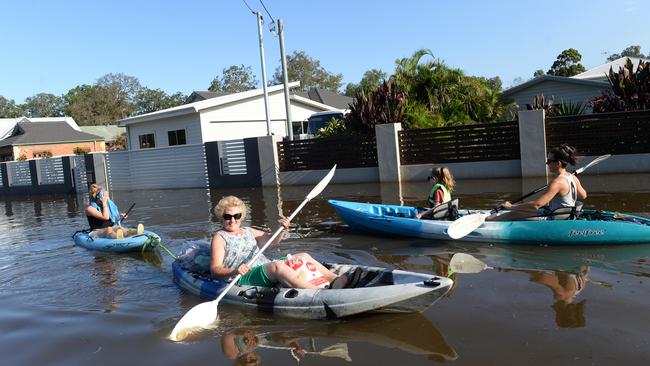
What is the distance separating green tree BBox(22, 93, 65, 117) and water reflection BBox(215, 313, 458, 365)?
92840 mm

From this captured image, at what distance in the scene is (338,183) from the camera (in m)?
17.9

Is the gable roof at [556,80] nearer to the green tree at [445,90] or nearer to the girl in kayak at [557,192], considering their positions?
the green tree at [445,90]

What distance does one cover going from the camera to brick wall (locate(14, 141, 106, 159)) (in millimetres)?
41812

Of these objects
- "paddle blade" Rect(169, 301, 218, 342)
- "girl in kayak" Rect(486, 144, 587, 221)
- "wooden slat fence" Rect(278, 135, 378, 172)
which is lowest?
"paddle blade" Rect(169, 301, 218, 342)

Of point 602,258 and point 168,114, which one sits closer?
point 602,258

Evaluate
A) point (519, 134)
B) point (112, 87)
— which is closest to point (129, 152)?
point (519, 134)

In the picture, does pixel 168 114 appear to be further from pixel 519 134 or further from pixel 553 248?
pixel 553 248

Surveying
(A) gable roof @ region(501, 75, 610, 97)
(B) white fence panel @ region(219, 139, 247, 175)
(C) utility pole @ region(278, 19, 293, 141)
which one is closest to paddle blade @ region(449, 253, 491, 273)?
(C) utility pole @ region(278, 19, 293, 141)

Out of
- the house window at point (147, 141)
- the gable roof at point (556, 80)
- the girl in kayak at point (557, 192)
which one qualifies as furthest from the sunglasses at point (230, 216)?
the house window at point (147, 141)

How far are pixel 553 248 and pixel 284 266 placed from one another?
3.79 meters

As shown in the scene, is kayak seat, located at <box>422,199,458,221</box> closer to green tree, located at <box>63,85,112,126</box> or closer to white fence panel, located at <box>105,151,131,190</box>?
white fence panel, located at <box>105,151,131,190</box>

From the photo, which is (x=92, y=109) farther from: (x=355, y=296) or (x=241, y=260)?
(x=355, y=296)

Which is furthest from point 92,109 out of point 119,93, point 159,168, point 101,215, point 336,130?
point 101,215

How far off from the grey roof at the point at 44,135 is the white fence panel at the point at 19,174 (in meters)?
16.4
